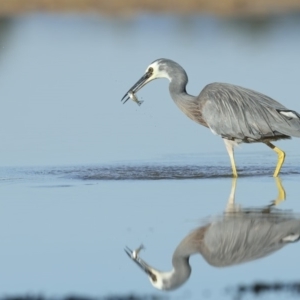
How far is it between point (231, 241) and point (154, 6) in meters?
26.5

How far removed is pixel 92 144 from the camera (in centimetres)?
1484

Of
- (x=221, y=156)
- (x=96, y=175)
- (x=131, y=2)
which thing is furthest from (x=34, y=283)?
(x=131, y=2)

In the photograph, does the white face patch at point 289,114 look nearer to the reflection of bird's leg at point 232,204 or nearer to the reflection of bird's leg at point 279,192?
the reflection of bird's leg at point 279,192

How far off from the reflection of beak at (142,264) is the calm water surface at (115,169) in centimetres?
6

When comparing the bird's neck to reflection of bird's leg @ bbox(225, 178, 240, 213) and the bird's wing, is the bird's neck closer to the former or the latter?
the bird's wing

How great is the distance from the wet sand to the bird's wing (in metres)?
21.6

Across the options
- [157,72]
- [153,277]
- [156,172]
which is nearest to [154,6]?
[157,72]

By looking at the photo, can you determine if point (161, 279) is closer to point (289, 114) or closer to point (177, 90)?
point (289, 114)

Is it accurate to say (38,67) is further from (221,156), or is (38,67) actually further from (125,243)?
(125,243)

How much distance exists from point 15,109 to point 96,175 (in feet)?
17.3

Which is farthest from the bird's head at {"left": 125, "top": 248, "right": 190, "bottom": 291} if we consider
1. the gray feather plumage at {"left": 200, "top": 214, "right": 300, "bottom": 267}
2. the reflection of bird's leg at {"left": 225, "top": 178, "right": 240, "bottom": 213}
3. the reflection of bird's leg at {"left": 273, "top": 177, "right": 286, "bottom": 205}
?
the reflection of bird's leg at {"left": 273, "top": 177, "right": 286, "bottom": 205}

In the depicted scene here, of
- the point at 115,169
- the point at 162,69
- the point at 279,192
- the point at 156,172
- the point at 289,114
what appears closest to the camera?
the point at 279,192

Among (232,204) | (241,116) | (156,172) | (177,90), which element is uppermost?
(177,90)

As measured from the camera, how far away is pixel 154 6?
1389 inches
